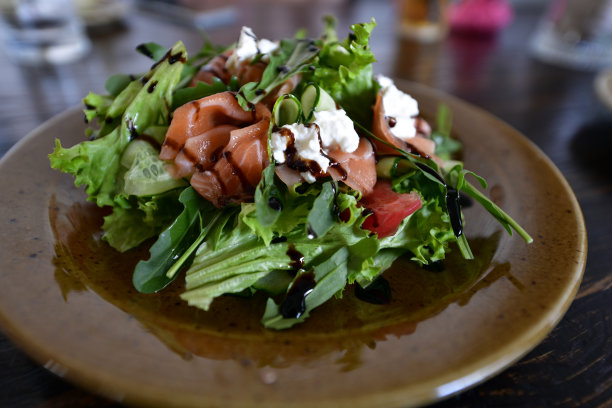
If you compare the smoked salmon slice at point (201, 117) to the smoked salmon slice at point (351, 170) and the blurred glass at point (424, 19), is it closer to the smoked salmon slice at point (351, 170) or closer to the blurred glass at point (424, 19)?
the smoked salmon slice at point (351, 170)

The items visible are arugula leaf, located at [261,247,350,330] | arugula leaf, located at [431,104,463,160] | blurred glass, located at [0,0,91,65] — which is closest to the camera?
arugula leaf, located at [261,247,350,330]

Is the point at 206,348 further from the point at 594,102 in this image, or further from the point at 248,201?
the point at 594,102

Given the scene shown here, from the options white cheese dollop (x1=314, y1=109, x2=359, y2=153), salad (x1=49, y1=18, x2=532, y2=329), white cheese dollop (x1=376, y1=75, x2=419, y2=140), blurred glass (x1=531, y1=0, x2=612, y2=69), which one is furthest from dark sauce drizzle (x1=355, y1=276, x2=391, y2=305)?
blurred glass (x1=531, y1=0, x2=612, y2=69)

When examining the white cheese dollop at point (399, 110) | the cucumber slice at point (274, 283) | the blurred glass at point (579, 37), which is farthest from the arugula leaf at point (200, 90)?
the blurred glass at point (579, 37)

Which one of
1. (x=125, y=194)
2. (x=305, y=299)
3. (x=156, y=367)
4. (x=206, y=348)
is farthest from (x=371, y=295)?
(x=125, y=194)

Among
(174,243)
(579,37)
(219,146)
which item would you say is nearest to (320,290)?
(174,243)

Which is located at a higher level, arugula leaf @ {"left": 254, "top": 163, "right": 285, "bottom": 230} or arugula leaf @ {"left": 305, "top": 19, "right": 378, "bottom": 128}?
arugula leaf @ {"left": 305, "top": 19, "right": 378, "bottom": 128}

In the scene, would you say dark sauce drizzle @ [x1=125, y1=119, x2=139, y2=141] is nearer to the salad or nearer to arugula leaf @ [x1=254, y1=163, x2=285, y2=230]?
the salad
